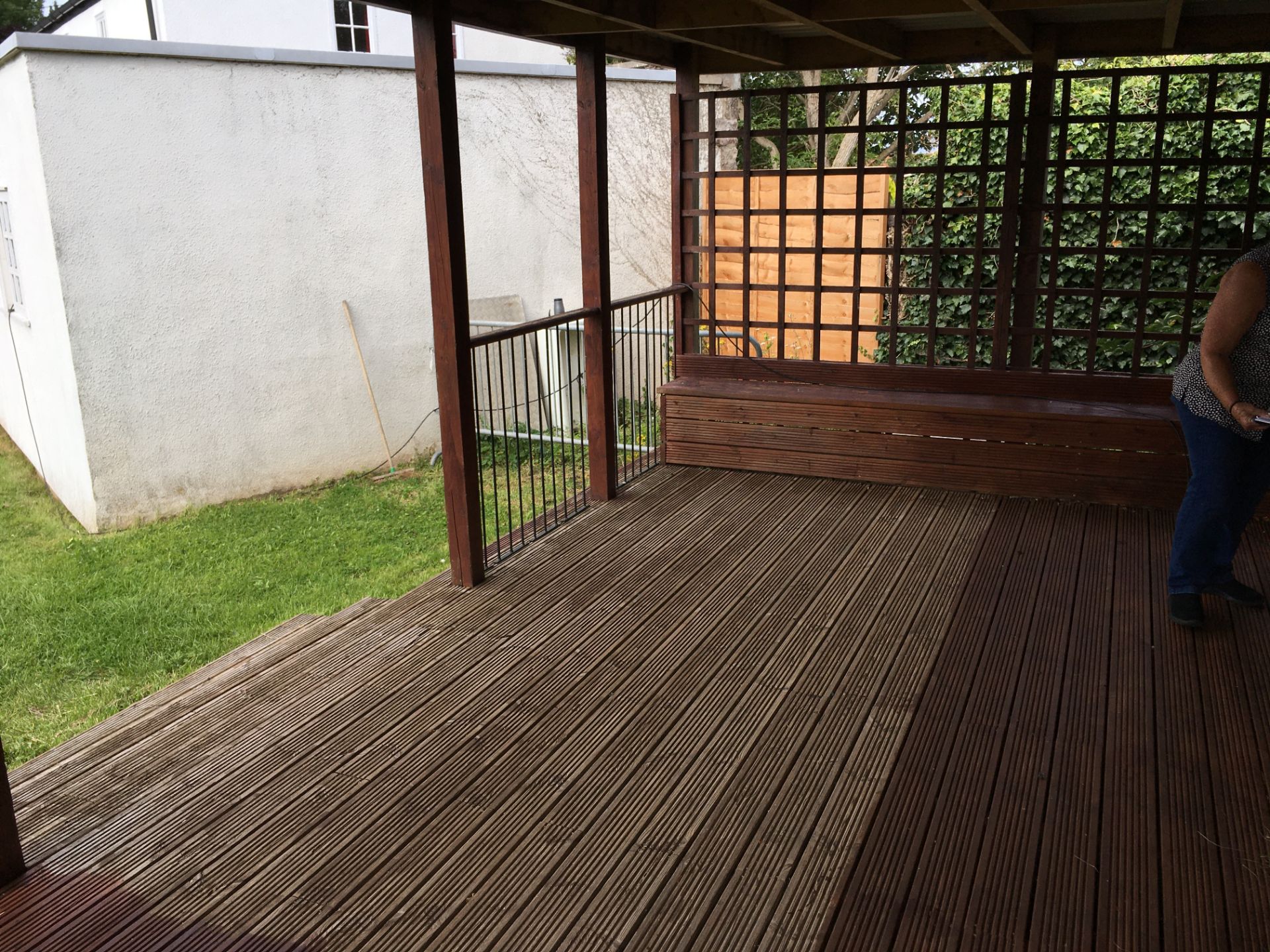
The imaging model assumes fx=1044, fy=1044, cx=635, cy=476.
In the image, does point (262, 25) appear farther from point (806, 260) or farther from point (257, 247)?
point (806, 260)

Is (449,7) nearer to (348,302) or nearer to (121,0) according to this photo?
(348,302)

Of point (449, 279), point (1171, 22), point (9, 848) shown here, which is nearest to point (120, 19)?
point (449, 279)

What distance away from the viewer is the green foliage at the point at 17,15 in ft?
56.1

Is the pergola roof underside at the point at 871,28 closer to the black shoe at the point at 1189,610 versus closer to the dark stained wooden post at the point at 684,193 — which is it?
the dark stained wooden post at the point at 684,193

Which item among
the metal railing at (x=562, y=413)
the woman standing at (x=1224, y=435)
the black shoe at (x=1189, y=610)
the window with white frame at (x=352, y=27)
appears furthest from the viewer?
the window with white frame at (x=352, y=27)

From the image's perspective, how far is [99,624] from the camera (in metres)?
5.21

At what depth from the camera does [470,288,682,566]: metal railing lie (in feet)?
17.1

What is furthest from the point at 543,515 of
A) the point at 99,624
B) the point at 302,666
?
the point at 99,624

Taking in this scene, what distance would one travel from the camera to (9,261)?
7637 mm

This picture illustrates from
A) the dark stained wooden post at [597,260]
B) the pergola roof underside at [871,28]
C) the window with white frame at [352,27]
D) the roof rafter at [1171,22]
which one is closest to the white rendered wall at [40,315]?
the dark stained wooden post at [597,260]

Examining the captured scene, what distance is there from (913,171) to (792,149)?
30.7 ft

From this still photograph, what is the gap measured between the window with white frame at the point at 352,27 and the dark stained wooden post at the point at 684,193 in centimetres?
719

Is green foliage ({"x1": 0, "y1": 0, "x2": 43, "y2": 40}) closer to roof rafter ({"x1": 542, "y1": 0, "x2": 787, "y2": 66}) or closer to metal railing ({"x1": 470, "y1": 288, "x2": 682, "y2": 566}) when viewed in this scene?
metal railing ({"x1": 470, "y1": 288, "x2": 682, "y2": 566})

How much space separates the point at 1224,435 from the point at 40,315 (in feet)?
22.7
